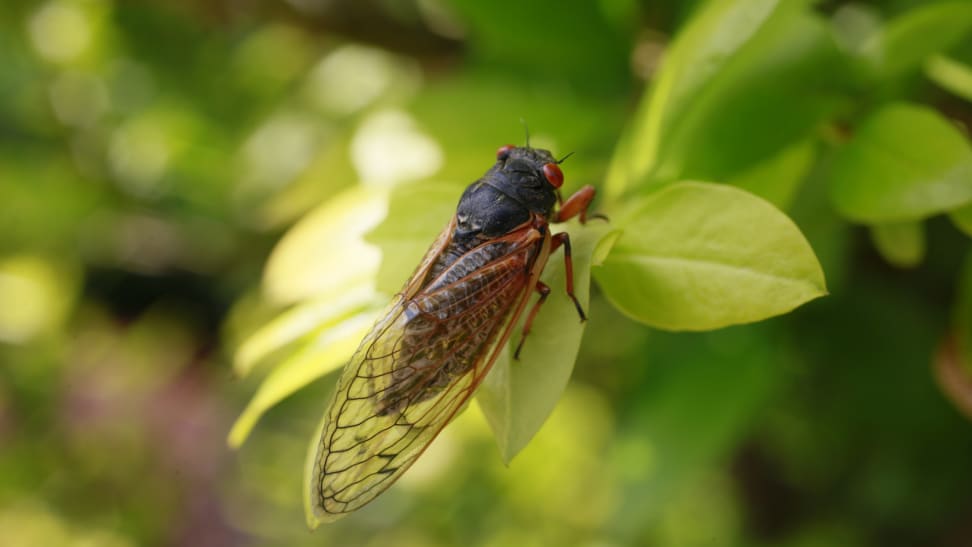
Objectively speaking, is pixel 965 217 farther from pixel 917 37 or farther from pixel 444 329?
pixel 444 329

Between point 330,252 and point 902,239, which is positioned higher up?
point 330,252

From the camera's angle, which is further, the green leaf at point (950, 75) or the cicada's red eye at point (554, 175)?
the cicada's red eye at point (554, 175)

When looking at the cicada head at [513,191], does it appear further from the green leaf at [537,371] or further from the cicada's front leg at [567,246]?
the green leaf at [537,371]

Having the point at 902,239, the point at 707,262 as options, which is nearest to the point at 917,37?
the point at 902,239

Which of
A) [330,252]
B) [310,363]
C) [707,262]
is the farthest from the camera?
[330,252]

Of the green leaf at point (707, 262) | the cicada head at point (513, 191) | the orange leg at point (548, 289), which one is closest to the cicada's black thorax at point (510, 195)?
the cicada head at point (513, 191)

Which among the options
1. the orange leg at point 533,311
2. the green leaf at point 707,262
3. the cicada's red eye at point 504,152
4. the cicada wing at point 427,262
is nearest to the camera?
the green leaf at point 707,262

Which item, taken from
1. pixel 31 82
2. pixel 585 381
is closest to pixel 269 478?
pixel 585 381

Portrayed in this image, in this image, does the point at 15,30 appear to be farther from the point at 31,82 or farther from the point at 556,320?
the point at 556,320
